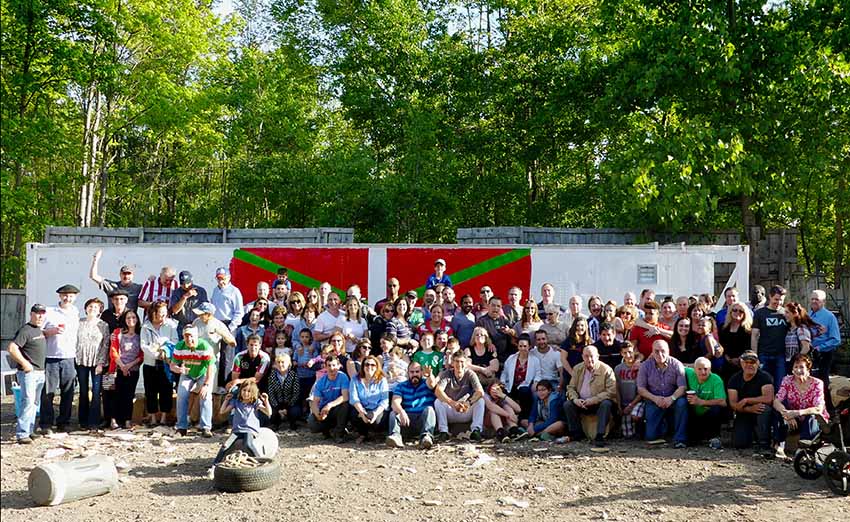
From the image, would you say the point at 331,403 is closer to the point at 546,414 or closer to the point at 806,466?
the point at 546,414

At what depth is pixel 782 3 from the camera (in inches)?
621

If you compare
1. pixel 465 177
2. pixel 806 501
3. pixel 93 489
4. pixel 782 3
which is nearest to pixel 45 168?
pixel 465 177

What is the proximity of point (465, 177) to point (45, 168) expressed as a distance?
9652 millimetres

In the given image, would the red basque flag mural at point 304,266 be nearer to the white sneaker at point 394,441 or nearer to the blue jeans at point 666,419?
the white sneaker at point 394,441

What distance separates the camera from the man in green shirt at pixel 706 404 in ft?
31.0

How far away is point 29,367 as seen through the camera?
9.51 meters

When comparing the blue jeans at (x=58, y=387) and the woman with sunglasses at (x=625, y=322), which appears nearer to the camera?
the blue jeans at (x=58, y=387)

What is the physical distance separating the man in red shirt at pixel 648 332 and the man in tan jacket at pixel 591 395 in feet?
2.61

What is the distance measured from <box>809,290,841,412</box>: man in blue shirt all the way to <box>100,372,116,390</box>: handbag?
330 inches

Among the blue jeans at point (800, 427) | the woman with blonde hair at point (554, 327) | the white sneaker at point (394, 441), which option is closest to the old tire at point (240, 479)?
the white sneaker at point (394, 441)

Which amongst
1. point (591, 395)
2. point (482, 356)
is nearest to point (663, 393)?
point (591, 395)

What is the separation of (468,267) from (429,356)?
3529mm

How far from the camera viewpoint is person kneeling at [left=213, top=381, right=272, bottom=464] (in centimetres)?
802

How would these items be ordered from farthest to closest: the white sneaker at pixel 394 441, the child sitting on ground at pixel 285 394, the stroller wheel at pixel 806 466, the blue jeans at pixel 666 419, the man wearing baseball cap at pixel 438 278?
the man wearing baseball cap at pixel 438 278
the child sitting on ground at pixel 285 394
the blue jeans at pixel 666 419
the white sneaker at pixel 394 441
the stroller wheel at pixel 806 466
